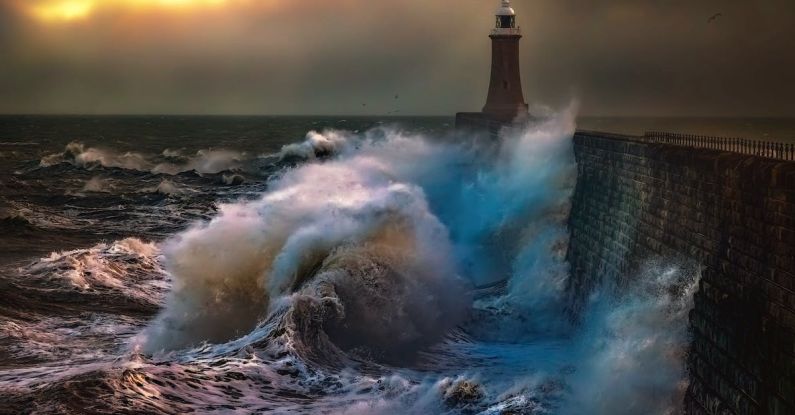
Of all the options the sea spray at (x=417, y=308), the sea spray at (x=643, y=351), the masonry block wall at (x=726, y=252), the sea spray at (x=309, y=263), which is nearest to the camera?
the masonry block wall at (x=726, y=252)

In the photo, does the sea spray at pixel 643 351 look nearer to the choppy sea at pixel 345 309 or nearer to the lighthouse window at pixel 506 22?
the choppy sea at pixel 345 309

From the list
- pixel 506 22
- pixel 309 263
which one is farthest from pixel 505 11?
pixel 309 263

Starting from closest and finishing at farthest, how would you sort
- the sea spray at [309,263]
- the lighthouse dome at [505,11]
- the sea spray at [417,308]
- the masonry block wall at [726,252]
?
the masonry block wall at [726,252], the sea spray at [417,308], the sea spray at [309,263], the lighthouse dome at [505,11]

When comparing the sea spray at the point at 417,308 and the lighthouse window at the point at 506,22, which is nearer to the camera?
the sea spray at the point at 417,308

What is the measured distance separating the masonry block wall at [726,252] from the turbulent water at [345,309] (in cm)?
41

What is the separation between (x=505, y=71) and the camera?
3231 cm

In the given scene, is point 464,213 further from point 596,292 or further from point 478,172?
point 596,292

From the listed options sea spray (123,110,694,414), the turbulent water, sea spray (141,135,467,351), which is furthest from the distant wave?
sea spray (141,135,467,351)

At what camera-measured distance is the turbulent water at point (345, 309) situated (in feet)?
30.3

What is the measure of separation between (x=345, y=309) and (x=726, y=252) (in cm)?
572

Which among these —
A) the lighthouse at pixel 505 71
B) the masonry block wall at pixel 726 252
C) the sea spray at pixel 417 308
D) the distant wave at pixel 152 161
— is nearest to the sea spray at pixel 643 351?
the sea spray at pixel 417 308

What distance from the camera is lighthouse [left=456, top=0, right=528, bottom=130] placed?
3178 cm

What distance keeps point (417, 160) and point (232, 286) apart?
18.9 meters

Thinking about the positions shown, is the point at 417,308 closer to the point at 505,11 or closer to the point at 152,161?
the point at 505,11
